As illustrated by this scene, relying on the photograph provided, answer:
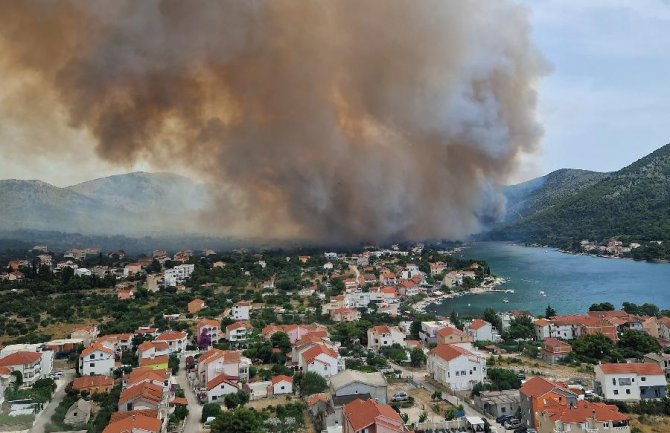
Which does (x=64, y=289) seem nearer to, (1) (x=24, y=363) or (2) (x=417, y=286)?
(1) (x=24, y=363)

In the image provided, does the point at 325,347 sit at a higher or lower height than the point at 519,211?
lower

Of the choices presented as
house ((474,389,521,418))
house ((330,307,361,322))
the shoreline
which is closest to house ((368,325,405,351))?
house ((330,307,361,322))

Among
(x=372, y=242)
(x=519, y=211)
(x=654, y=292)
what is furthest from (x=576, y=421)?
(x=519, y=211)

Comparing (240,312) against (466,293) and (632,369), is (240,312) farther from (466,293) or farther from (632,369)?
(466,293)

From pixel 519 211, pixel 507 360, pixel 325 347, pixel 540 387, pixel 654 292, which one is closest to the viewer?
pixel 540 387

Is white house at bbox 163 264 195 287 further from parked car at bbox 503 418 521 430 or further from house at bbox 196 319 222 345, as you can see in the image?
parked car at bbox 503 418 521 430

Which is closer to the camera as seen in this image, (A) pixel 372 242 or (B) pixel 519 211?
(A) pixel 372 242
